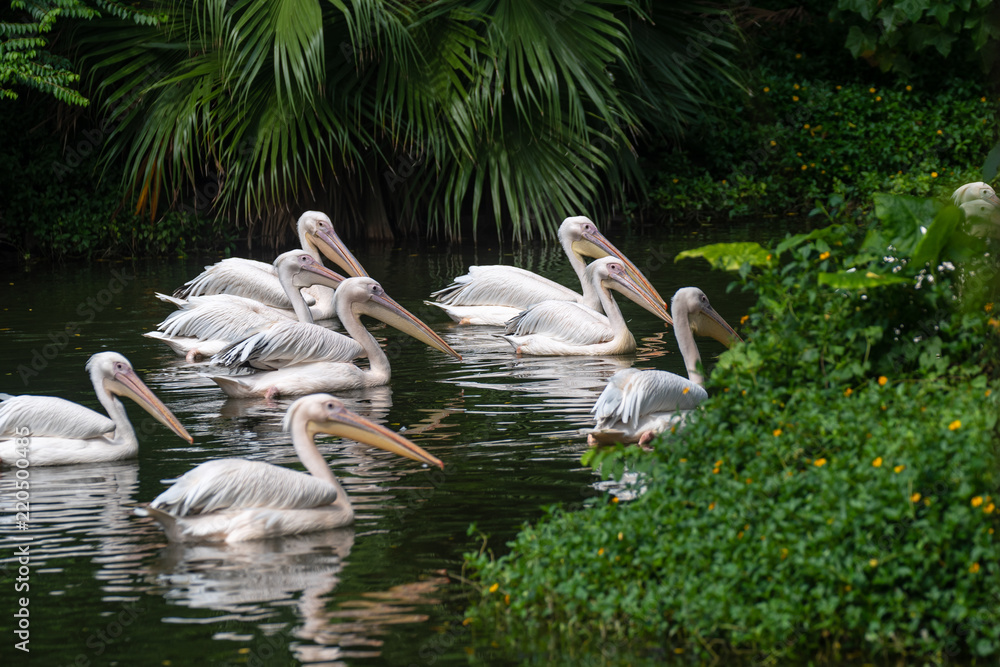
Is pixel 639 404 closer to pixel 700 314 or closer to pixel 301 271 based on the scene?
pixel 700 314

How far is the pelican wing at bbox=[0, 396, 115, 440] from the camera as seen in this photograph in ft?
21.8

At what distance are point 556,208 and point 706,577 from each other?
11044 mm

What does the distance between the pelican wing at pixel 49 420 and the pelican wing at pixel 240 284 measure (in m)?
4.25

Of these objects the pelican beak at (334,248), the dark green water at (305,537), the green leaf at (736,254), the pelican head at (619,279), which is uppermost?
the pelican beak at (334,248)

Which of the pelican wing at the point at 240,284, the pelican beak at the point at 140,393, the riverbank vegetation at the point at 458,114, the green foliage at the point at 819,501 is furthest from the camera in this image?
the riverbank vegetation at the point at 458,114

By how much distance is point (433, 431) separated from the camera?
24.0 ft

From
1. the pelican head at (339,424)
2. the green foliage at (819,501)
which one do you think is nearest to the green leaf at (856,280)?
the green foliage at (819,501)

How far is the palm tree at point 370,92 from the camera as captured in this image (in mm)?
14031

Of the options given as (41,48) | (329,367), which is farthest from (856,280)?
(41,48)

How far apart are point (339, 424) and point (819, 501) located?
2.48 metres

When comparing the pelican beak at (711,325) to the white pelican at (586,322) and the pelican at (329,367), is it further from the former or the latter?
the pelican at (329,367)

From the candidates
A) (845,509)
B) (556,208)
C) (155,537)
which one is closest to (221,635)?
(155,537)

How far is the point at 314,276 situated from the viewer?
10.2m

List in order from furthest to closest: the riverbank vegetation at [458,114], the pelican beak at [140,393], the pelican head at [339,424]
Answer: the riverbank vegetation at [458,114] < the pelican beak at [140,393] < the pelican head at [339,424]
